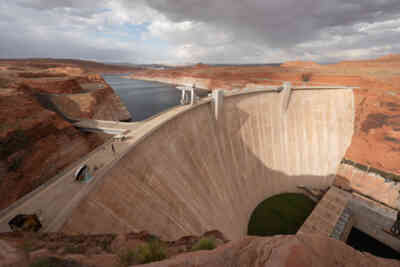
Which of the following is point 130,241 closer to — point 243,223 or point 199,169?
point 199,169

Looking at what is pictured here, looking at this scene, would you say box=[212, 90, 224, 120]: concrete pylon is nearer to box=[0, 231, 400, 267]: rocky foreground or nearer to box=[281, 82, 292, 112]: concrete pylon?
box=[281, 82, 292, 112]: concrete pylon

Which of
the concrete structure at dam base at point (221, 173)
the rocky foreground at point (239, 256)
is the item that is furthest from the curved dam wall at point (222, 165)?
the rocky foreground at point (239, 256)

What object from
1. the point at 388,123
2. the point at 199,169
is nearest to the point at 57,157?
the point at 199,169

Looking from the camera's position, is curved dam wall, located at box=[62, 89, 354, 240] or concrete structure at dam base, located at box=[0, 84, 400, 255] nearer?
concrete structure at dam base, located at box=[0, 84, 400, 255]

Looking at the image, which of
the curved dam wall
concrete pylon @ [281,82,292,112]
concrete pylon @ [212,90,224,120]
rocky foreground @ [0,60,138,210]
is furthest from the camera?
concrete pylon @ [281,82,292,112]

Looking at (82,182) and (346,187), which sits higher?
(82,182)

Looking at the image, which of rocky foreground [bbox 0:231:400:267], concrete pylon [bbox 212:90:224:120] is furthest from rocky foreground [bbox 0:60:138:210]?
concrete pylon [bbox 212:90:224:120]

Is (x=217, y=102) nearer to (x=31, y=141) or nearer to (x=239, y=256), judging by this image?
(x=239, y=256)
